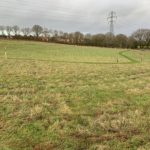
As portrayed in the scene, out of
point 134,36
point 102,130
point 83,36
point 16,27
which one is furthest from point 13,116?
point 16,27

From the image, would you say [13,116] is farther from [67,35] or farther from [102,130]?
[67,35]

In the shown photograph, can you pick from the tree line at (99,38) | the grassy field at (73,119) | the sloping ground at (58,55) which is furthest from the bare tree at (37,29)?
the grassy field at (73,119)

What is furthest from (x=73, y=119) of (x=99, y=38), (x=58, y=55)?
(x=99, y=38)

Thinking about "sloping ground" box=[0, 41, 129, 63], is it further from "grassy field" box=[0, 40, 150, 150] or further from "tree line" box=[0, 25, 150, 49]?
"tree line" box=[0, 25, 150, 49]

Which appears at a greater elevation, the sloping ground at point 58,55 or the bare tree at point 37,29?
the bare tree at point 37,29

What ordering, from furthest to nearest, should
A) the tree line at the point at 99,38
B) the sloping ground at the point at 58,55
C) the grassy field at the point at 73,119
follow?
the tree line at the point at 99,38, the sloping ground at the point at 58,55, the grassy field at the point at 73,119

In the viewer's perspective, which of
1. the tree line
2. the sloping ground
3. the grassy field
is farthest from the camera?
the tree line

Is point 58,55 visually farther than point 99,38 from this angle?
No

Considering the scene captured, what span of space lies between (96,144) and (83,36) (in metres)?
112

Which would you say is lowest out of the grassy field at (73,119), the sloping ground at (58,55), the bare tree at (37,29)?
the grassy field at (73,119)

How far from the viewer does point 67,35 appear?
122 metres

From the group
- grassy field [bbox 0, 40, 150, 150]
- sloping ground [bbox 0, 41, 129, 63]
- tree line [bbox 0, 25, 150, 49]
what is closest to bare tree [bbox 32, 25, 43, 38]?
tree line [bbox 0, 25, 150, 49]

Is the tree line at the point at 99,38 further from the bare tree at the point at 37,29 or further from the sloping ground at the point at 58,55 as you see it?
the sloping ground at the point at 58,55

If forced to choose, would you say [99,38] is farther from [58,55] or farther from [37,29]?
[58,55]
